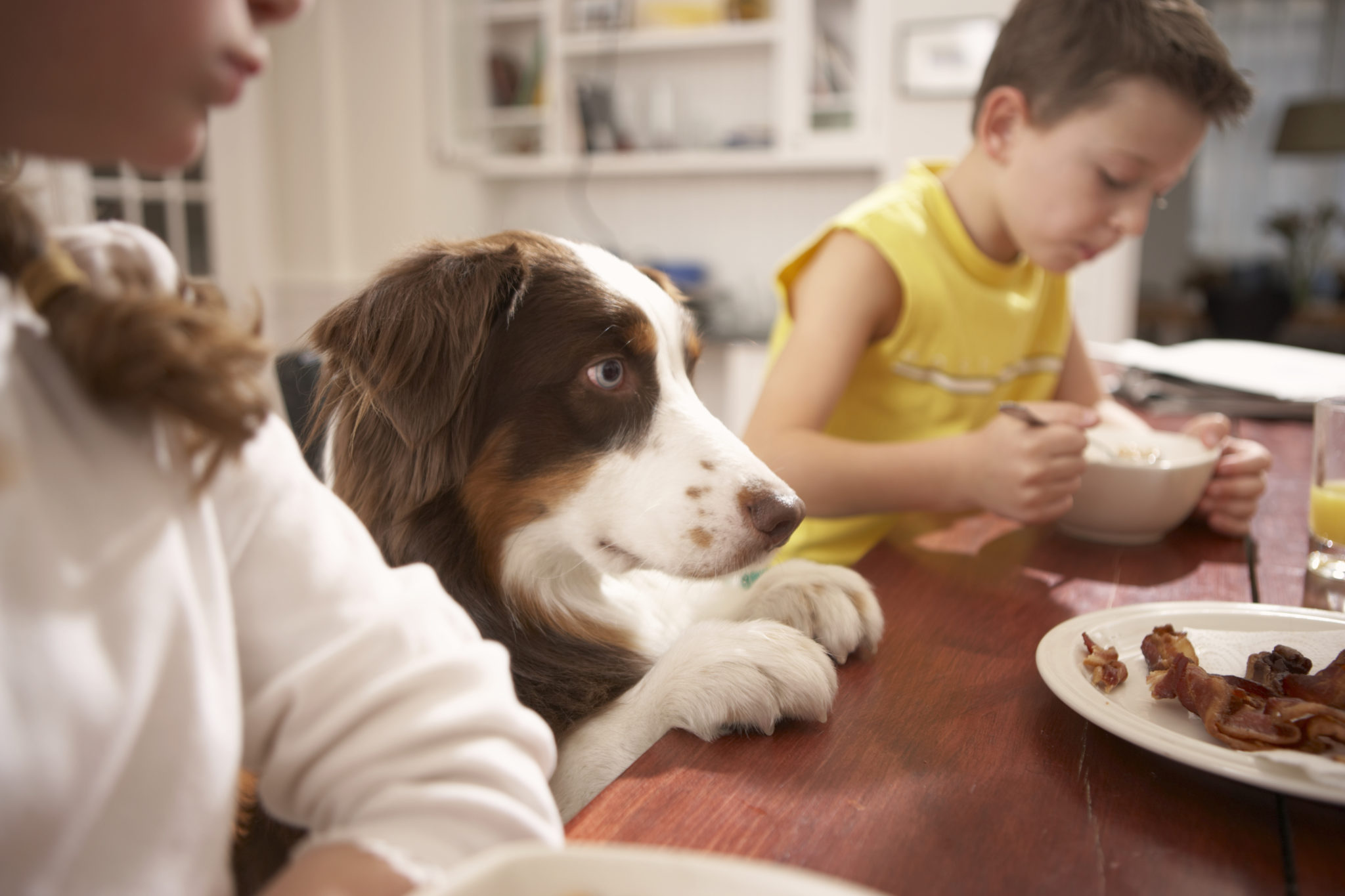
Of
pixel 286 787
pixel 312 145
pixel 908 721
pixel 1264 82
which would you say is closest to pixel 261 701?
pixel 286 787

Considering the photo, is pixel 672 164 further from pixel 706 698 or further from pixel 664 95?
pixel 706 698

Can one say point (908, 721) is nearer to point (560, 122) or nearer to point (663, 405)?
point (663, 405)

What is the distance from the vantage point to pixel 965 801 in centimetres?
59

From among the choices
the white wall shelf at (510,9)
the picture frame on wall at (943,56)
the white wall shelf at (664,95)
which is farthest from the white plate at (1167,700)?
the white wall shelf at (510,9)

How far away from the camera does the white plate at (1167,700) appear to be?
1.81 feet

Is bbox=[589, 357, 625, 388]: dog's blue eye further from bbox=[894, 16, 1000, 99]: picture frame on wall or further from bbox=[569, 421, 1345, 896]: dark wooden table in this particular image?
bbox=[894, 16, 1000, 99]: picture frame on wall

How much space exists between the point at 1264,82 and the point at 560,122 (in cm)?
764

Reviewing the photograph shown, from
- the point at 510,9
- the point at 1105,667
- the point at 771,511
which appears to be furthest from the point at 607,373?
the point at 510,9

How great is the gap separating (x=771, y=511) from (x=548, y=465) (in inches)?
9.3

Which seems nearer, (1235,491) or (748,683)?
(748,683)

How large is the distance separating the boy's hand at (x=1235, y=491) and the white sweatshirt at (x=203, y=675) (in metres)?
1.10

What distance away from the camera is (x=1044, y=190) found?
1490mm

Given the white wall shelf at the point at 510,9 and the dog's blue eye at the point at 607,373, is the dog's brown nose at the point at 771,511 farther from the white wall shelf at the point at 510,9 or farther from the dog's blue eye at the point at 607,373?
the white wall shelf at the point at 510,9

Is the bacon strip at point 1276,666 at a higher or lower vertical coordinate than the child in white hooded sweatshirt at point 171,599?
lower
